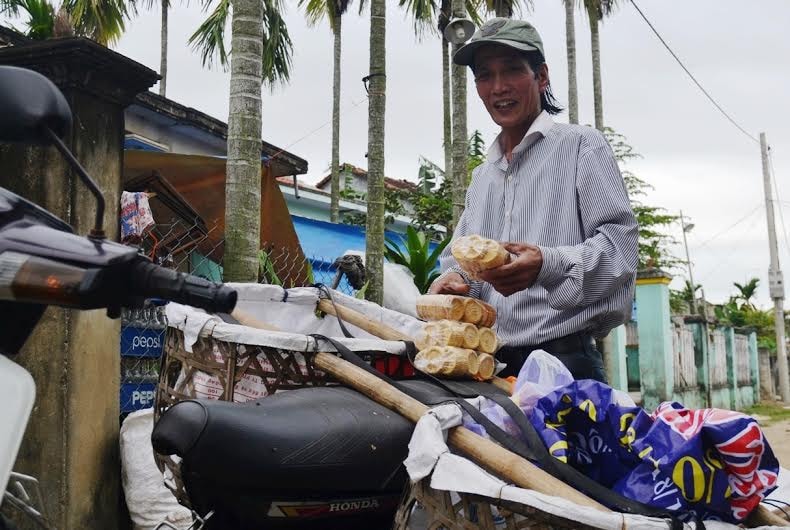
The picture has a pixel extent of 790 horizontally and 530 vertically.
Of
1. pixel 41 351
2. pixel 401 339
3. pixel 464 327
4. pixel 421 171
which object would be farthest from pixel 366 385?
pixel 421 171

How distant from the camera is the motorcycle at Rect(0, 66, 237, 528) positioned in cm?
124

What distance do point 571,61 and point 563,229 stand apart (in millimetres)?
13780

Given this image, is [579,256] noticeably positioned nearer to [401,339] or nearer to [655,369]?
[401,339]

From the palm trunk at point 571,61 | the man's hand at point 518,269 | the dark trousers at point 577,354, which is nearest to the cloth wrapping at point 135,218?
the dark trousers at point 577,354

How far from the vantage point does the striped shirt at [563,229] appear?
7.45 feet

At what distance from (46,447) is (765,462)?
2998mm

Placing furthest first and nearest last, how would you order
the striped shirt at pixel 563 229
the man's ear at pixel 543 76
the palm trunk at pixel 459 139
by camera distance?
the palm trunk at pixel 459 139 → the man's ear at pixel 543 76 → the striped shirt at pixel 563 229

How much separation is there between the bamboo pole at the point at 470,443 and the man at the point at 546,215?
0.46 metres

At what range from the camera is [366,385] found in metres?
1.97

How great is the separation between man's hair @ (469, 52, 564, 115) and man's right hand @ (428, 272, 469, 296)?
25.8 inches

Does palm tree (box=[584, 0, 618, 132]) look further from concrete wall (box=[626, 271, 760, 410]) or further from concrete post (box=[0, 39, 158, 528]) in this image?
concrete post (box=[0, 39, 158, 528])

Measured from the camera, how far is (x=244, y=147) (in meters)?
4.88

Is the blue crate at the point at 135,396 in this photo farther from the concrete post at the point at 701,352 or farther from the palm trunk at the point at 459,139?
the concrete post at the point at 701,352

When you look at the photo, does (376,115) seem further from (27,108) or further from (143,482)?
(27,108)
